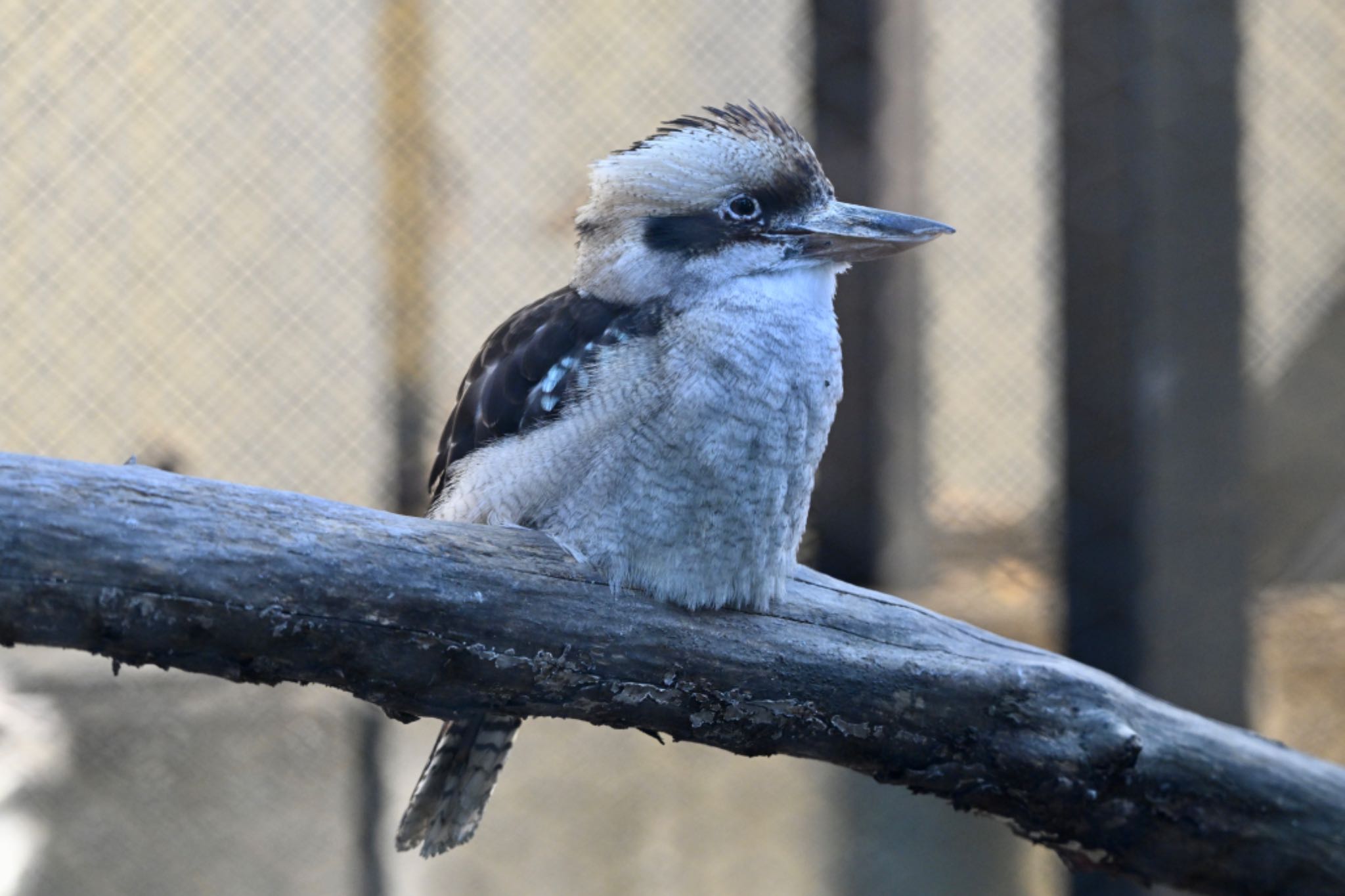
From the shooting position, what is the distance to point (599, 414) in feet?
3.46

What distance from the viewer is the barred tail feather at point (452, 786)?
3.81ft

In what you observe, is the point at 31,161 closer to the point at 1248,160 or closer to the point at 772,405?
the point at 772,405

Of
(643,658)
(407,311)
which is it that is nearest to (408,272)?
(407,311)

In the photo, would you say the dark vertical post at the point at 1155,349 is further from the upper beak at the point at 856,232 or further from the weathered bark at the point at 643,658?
the upper beak at the point at 856,232

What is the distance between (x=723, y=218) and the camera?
1118 millimetres

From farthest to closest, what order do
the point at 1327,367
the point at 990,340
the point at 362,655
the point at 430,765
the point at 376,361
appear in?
the point at 1327,367
the point at 990,340
the point at 376,361
the point at 430,765
the point at 362,655

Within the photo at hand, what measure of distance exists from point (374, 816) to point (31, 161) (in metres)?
1.21

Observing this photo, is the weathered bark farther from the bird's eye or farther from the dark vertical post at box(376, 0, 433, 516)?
the dark vertical post at box(376, 0, 433, 516)

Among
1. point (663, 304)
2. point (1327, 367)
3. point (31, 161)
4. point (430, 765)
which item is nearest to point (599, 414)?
point (663, 304)

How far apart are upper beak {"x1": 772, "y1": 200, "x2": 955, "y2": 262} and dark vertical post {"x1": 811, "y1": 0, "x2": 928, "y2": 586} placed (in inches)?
33.1

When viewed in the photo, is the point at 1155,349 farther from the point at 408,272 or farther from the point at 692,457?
the point at 408,272

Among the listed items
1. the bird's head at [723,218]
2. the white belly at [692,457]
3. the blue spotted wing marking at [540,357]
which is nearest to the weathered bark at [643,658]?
the white belly at [692,457]

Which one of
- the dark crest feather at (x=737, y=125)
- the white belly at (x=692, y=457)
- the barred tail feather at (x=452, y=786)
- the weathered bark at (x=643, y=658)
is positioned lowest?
the barred tail feather at (x=452, y=786)

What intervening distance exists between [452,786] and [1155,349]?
1.29 metres
